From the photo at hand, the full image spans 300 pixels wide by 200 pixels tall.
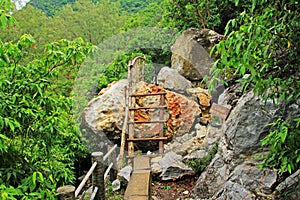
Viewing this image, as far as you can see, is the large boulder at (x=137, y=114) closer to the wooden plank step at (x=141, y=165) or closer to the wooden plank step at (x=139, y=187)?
the wooden plank step at (x=141, y=165)

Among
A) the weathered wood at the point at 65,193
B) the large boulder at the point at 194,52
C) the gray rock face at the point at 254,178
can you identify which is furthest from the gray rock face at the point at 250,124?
the large boulder at the point at 194,52

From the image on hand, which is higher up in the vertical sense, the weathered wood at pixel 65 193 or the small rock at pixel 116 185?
the weathered wood at pixel 65 193

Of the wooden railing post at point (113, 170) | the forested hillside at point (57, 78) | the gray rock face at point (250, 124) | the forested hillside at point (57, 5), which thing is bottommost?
the wooden railing post at point (113, 170)

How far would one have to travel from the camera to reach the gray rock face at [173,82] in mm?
7891

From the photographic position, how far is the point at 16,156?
82.3 inches

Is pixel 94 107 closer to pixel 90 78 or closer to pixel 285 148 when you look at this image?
pixel 90 78

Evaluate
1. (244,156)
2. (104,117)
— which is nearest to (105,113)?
(104,117)

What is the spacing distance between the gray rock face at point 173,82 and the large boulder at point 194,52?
204 millimetres

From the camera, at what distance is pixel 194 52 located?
309 inches

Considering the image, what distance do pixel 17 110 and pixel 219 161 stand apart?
262 cm

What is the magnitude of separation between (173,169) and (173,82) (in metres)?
3.33

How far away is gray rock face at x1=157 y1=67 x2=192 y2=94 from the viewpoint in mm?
7891

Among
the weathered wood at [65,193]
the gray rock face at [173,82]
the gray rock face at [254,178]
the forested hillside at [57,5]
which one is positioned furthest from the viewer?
the forested hillside at [57,5]

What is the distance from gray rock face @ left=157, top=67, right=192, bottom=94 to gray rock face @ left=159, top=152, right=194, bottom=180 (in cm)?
294
